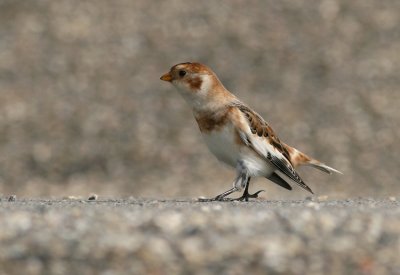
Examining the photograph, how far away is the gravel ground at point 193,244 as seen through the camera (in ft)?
21.2

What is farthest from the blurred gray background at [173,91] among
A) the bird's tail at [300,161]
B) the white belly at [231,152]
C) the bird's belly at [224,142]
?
the bird's belly at [224,142]

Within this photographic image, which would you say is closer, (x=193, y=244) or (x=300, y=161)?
(x=193, y=244)

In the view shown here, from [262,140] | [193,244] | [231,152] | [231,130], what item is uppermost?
[262,140]

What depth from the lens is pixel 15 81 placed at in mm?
20047

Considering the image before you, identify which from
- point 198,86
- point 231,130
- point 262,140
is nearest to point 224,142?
point 231,130

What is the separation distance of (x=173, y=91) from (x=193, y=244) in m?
13.7

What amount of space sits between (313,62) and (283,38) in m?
1.03

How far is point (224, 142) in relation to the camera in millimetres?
9125

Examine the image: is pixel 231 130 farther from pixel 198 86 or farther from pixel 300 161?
pixel 300 161

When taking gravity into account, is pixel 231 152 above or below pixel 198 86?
below

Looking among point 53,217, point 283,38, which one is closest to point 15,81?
point 283,38

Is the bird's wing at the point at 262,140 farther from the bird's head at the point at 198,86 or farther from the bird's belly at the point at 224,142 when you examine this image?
the bird's head at the point at 198,86

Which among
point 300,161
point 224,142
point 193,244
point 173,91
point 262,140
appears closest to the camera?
point 193,244

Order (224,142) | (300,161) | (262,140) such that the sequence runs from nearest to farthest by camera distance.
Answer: (224,142) < (262,140) < (300,161)
